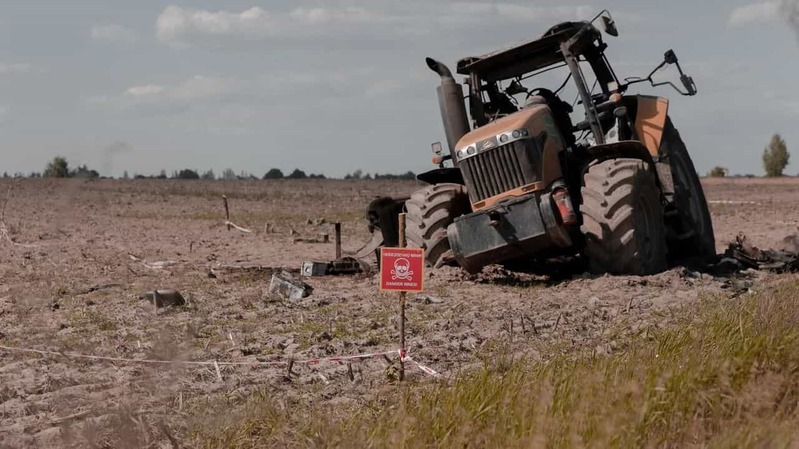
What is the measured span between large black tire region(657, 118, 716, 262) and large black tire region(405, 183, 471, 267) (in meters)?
2.57

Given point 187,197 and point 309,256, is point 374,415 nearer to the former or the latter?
point 309,256

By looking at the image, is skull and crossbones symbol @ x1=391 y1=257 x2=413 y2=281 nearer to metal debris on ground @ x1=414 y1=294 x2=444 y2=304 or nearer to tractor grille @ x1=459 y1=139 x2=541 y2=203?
metal debris on ground @ x1=414 y1=294 x2=444 y2=304

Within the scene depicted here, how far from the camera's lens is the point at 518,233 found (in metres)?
11.8

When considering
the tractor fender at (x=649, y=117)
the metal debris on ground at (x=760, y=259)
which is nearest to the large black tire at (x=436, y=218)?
the tractor fender at (x=649, y=117)

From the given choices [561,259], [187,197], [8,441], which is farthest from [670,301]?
[187,197]

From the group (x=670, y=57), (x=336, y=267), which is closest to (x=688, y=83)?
(x=670, y=57)

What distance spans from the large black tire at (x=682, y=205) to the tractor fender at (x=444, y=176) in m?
2.54

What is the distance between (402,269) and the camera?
8078 mm

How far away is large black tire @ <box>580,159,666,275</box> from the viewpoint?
11836 mm

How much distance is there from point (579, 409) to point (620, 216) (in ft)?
20.8

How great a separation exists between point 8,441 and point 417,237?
298 inches

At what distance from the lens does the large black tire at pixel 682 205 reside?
13.5 m

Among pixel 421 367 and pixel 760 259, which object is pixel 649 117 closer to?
pixel 760 259

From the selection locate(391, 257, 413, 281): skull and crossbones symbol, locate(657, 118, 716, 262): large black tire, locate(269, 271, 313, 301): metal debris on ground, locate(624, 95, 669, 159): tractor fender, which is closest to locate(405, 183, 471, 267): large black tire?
locate(269, 271, 313, 301): metal debris on ground
